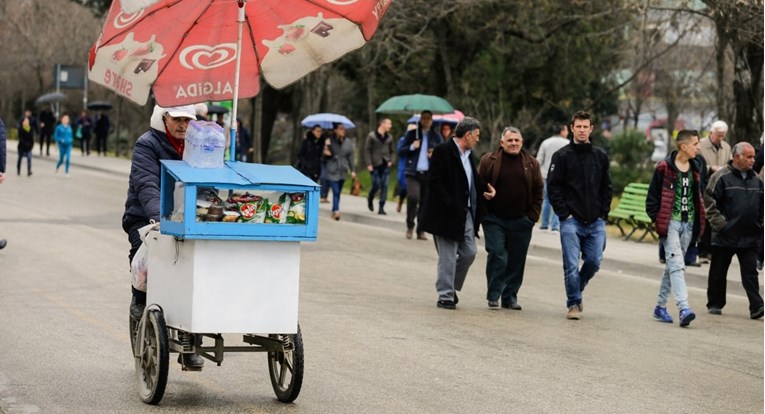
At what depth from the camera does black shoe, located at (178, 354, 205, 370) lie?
8.12 m

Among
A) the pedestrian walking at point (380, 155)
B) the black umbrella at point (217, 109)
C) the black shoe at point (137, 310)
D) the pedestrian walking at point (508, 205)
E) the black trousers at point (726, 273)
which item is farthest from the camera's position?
the black umbrella at point (217, 109)

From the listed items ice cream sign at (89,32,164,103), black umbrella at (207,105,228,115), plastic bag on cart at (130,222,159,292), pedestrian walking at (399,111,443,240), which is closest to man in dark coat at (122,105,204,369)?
plastic bag on cart at (130,222,159,292)

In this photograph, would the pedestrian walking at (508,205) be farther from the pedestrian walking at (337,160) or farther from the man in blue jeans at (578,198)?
the pedestrian walking at (337,160)

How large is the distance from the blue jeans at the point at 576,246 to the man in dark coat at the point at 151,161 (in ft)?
17.4

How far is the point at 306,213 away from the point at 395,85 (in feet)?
116

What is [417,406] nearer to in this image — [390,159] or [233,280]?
[233,280]

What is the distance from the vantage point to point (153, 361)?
7.86 meters

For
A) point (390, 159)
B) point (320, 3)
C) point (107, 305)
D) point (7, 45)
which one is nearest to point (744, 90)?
point (390, 159)

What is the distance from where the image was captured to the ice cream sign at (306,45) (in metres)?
9.04

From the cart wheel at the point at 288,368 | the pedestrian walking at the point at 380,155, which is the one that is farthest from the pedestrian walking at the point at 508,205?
the pedestrian walking at the point at 380,155

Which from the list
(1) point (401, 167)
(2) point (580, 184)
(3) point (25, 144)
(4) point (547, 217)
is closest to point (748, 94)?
(4) point (547, 217)

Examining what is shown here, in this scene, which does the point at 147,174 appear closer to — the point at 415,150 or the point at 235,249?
the point at 235,249

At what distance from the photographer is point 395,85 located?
140 feet

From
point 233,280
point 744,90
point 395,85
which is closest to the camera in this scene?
point 233,280
